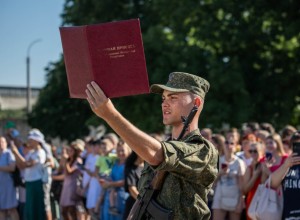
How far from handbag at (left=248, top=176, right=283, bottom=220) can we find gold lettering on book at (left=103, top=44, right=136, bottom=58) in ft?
16.5

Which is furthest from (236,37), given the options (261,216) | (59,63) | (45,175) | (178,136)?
(178,136)

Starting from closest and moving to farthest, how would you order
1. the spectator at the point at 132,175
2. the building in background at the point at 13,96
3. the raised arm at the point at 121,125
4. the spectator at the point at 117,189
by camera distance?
the raised arm at the point at 121,125, the spectator at the point at 132,175, the spectator at the point at 117,189, the building in background at the point at 13,96

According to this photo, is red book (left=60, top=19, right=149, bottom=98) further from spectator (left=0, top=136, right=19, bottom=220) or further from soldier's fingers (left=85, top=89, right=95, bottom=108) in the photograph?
spectator (left=0, top=136, right=19, bottom=220)

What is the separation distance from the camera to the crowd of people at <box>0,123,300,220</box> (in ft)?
31.1

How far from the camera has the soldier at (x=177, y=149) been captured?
3.88 metres

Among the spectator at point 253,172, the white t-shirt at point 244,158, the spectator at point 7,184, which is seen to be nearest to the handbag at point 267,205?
the spectator at point 253,172

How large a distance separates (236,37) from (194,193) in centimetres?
2124

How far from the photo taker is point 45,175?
13.6 meters

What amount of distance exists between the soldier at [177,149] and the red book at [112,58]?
0.28 feet

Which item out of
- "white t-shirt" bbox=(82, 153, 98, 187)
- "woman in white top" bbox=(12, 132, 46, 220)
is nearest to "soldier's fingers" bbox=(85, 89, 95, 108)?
"white t-shirt" bbox=(82, 153, 98, 187)

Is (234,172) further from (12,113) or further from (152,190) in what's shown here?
(12,113)

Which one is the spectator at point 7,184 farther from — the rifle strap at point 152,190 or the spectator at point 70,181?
the rifle strap at point 152,190

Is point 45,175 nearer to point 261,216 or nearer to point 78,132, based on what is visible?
point 261,216

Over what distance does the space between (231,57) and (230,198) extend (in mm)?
16267
